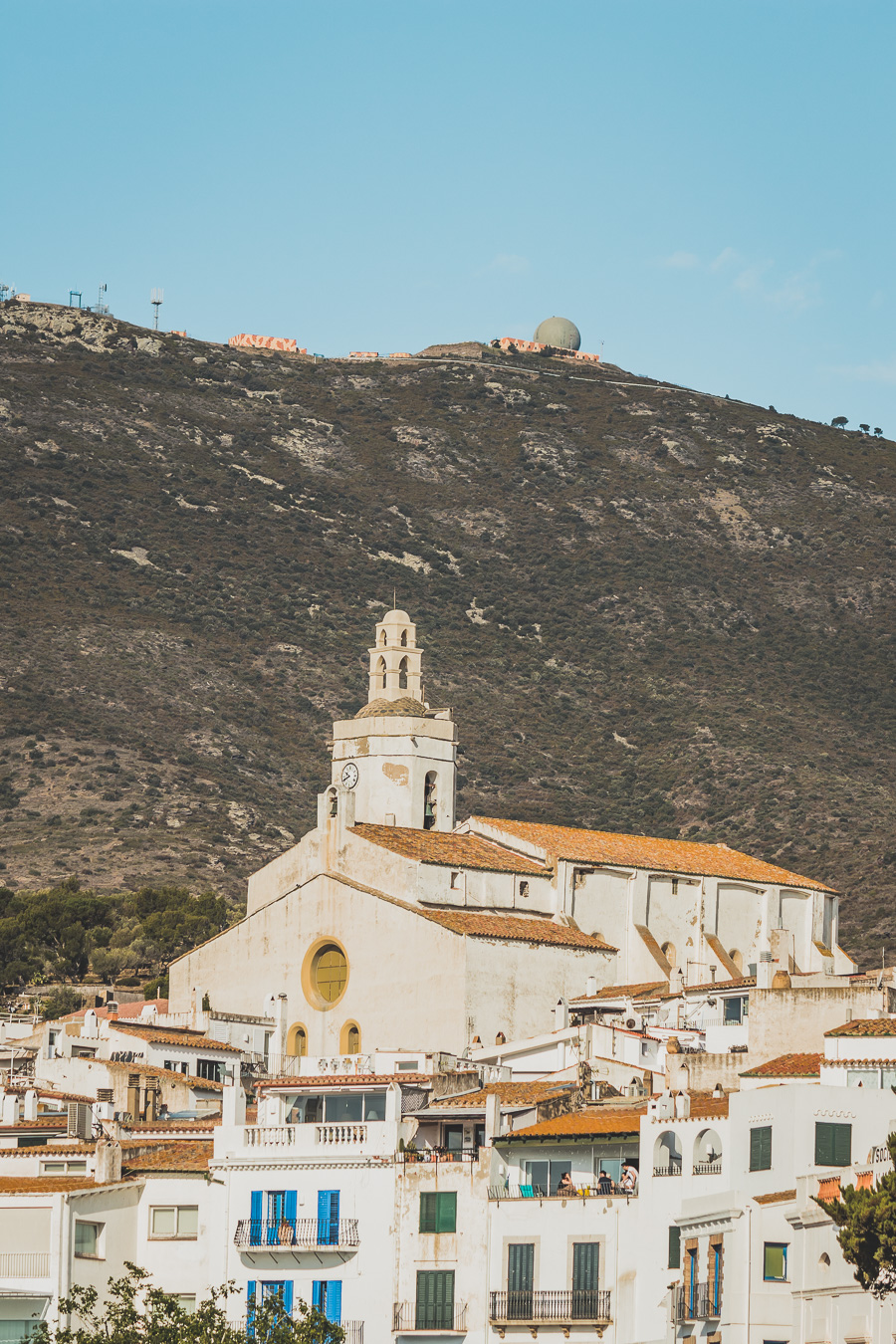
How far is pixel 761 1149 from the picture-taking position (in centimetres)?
3650

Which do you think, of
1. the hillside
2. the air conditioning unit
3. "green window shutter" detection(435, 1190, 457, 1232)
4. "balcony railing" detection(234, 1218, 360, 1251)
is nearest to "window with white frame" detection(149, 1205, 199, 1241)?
"balcony railing" detection(234, 1218, 360, 1251)

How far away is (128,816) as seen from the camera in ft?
346

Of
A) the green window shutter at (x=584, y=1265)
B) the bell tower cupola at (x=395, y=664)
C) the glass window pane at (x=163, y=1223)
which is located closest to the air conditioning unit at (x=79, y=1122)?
the glass window pane at (x=163, y=1223)

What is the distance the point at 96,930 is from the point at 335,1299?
49.1 meters

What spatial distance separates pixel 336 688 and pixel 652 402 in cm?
6283

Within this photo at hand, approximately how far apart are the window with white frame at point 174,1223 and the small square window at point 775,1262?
9.76m

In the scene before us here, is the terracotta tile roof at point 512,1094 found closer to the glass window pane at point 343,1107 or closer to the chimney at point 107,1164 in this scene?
the glass window pane at point 343,1107

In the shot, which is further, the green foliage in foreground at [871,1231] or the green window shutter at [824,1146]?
the green window shutter at [824,1146]

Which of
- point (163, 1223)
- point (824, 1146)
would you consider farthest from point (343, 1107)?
point (824, 1146)

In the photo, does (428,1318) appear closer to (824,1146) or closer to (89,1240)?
(89,1240)

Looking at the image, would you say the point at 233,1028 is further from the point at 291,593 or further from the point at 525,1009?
the point at 291,593

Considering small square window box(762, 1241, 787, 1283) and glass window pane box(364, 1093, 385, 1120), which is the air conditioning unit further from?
small square window box(762, 1241, 787, 1283)

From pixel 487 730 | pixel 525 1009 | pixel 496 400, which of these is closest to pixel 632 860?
pixel 525 1009

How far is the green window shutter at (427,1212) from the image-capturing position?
38344mm
